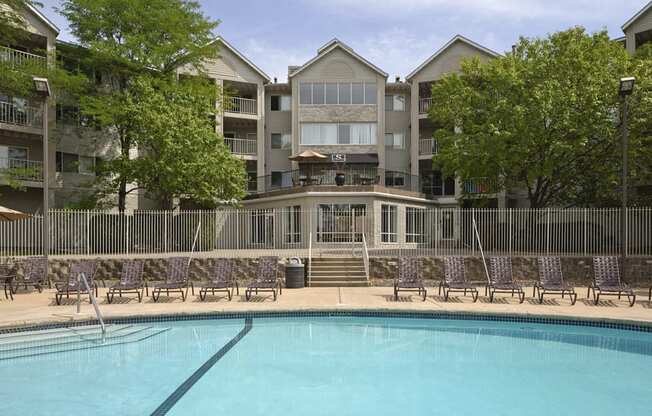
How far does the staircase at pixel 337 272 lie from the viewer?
16.5 metres

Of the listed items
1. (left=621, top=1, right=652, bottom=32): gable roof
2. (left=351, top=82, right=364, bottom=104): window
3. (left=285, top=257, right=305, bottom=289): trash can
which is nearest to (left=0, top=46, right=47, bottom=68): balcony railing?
(left=285, top=257, right=305, bottom=289): trash can

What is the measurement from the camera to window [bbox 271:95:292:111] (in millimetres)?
35219

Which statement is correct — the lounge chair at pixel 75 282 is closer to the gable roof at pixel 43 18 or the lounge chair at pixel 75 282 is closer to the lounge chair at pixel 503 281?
the lounge chair at pixel 503 281

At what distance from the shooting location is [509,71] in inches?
838

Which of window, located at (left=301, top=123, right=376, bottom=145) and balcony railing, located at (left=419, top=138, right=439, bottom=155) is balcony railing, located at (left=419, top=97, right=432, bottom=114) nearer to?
balcony railing, located at (left=419, top=138, right=439, bottom=155)

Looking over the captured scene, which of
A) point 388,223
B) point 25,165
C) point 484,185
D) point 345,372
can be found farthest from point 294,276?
point 25,165

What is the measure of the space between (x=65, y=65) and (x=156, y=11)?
6.51m

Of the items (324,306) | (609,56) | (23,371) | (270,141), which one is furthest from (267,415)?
(270,141)

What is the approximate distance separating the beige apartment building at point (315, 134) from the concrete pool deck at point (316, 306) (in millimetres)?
12524

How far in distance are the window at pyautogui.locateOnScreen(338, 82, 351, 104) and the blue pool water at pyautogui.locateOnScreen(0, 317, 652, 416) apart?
919 inches

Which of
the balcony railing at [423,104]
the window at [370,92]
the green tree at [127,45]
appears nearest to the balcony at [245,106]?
the green tree at [127,45]

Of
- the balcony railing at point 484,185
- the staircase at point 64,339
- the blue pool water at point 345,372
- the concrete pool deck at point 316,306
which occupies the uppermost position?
the balcony railing at point 484,185

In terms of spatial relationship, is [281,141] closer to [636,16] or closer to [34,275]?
[34,275]

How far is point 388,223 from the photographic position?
26.2m
